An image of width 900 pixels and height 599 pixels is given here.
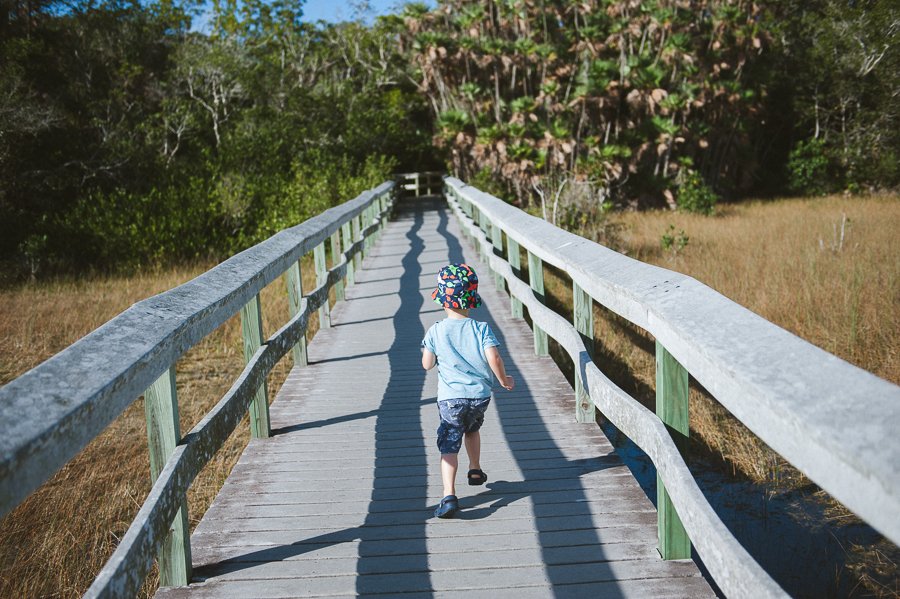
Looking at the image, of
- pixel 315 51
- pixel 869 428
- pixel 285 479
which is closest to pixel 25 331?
pixel 285 479

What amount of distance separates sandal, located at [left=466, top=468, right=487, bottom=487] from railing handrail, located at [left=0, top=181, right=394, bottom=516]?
4.57 feet

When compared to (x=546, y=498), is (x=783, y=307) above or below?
below

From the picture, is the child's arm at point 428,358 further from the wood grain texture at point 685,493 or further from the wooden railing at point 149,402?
the wooden railing at point 149,402

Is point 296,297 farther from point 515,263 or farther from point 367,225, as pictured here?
point 367,225

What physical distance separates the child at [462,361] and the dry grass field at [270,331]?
1.70 meters

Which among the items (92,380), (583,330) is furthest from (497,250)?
(92,380)

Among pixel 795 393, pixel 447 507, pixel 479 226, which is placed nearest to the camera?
pixel 795 393

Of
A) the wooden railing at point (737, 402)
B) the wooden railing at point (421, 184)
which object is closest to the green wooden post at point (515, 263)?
the wooden railing at point (737, 402)

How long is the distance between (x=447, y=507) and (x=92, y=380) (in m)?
1.98

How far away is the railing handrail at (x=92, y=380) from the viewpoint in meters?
1.57

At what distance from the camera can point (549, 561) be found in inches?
125

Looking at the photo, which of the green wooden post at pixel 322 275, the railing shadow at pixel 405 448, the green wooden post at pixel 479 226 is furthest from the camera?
the green wooden post at pixel 479 226

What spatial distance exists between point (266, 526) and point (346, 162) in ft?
80.0

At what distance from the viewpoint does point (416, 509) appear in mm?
3738
